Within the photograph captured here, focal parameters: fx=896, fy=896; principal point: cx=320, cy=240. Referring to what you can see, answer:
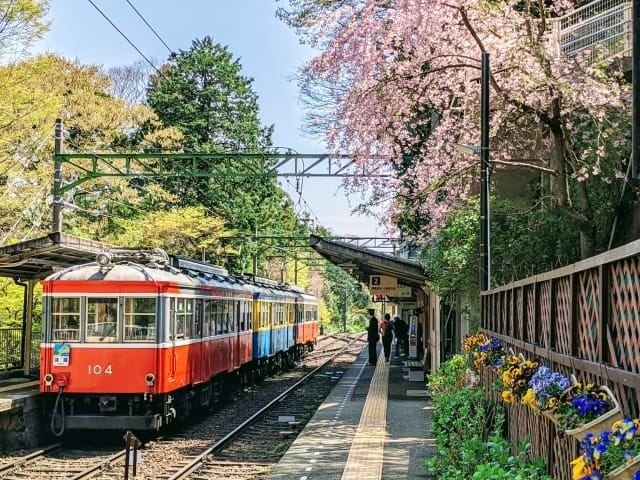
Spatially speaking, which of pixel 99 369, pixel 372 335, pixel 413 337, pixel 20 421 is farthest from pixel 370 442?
pixel 413 337

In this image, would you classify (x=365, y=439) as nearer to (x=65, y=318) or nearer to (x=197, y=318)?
(x=197, y=318)

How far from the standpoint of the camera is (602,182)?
1416 centimetres

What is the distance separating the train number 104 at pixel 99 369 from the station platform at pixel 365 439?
9.43ft

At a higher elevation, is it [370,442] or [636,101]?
[636,101]

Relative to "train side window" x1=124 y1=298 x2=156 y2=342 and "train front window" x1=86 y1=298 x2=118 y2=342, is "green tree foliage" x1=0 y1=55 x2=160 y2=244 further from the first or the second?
"train side window" x1=124 y1=298 x2=156 y2=342

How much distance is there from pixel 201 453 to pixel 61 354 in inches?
97.7

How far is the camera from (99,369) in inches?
504

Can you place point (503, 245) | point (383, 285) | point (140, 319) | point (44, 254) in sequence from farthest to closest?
point (383, 285), point (503, 245), point (44, 254), point (140, 319)

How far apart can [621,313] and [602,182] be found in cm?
1074

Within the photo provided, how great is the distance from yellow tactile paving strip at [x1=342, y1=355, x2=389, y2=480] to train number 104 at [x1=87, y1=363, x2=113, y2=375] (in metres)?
3.64

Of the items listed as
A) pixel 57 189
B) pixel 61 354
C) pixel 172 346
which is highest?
pixel 57 189

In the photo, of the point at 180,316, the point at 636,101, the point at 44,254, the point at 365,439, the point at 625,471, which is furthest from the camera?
the point at 44,254

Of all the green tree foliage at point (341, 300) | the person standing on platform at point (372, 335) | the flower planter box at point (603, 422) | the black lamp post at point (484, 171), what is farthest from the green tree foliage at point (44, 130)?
the green tree foliage at point (341, 300)

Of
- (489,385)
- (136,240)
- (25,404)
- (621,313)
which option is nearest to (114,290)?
(25,404)
